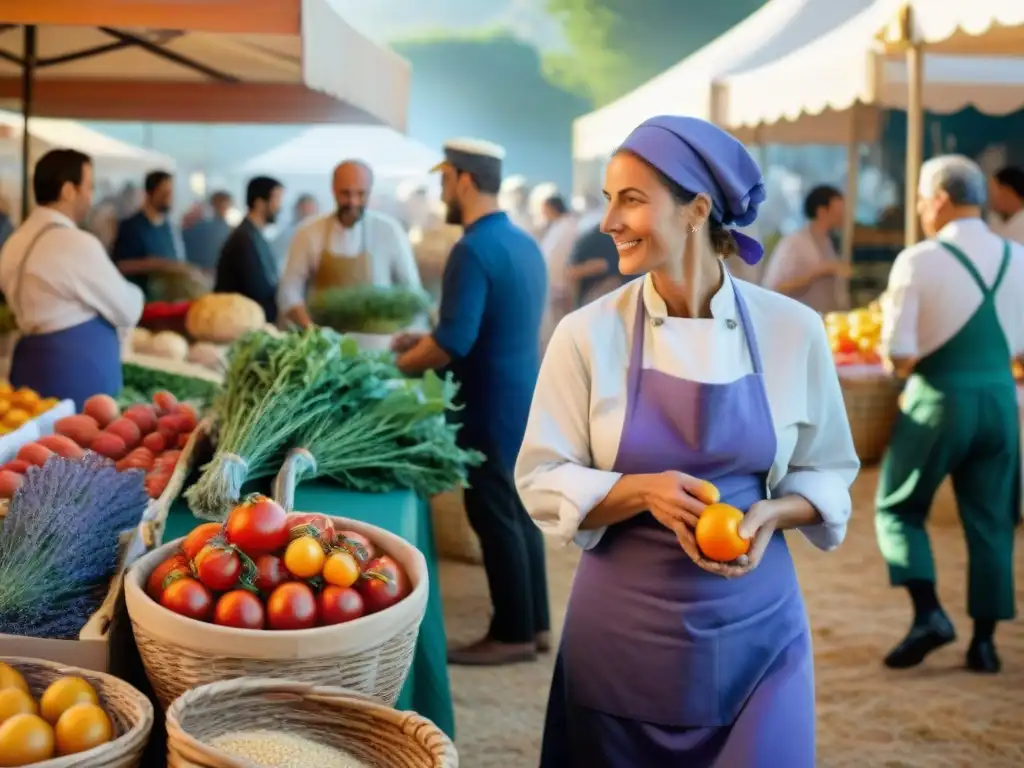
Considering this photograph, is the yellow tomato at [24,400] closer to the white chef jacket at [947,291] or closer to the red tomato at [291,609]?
the red tomato at [291,609]

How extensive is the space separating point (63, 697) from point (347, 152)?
1260 centimetres

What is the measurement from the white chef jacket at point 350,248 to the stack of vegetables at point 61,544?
3579 mm

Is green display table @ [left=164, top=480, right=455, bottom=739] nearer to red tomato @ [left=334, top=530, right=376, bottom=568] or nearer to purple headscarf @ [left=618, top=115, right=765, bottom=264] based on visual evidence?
red tomato @ [left=334, top=530, right=376, bottom=568]

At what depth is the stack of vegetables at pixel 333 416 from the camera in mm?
3012

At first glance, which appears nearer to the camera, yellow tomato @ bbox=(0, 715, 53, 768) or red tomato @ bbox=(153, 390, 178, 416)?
yellow tomato @ bbox=(0, 715, 53, 768)

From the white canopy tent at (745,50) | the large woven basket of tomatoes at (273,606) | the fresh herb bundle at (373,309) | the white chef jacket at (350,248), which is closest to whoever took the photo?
the large woven basket of tomatoes at (273,606)

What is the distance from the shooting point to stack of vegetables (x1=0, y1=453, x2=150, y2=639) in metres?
2.02

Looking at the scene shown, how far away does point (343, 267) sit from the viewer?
5.89 metres

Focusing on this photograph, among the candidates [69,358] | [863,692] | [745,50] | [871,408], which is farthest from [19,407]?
[745,50]

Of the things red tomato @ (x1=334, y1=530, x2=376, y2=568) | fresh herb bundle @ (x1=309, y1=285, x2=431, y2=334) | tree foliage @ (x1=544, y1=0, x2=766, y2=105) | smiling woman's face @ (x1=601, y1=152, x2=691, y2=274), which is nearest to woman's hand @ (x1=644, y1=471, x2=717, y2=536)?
smiling woman's face @ (x1=601, y1=152, x2=691, y2=274)

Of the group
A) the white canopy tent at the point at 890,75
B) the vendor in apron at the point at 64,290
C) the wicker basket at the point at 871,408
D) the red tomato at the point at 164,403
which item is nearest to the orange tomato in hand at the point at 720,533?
the red tomato at the point at 164,403

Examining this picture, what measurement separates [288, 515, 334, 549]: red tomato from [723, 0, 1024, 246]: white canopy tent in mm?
4244

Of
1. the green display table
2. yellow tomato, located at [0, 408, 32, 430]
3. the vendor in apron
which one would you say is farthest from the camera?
the vendor in apron

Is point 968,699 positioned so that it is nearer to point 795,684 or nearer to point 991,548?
point 991,548
